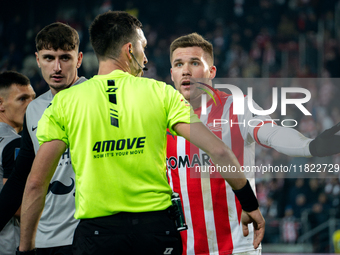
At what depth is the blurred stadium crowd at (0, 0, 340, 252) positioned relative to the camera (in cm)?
1180

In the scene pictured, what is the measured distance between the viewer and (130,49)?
2211 millimetres

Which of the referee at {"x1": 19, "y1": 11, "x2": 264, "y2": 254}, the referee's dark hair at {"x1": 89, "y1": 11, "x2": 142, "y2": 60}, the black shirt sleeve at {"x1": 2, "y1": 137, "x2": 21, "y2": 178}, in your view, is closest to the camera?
the referee at {"x1": 19, "y1": 11, "x2": 264, "y2": 254}

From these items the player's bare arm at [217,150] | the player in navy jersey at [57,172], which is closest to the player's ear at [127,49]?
the player's bare arm at [217,150]

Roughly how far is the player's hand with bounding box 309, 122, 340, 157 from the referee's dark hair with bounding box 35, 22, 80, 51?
2.09 meters

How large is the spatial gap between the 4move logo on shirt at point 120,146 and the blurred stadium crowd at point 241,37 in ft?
29.6

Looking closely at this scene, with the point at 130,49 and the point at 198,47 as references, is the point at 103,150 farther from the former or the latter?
the point at 198,47

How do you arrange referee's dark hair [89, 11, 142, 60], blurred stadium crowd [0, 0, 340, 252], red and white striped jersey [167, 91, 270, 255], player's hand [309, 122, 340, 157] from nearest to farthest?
referee's dark hair [89, 11, 142, 60]
player's hand [309, 122, 340, 157]
red and white striped jersey [167, 91, 270, 255]
blurred stadium crowd [0, 0, 340, 252]

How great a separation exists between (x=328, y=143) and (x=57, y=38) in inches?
88.5

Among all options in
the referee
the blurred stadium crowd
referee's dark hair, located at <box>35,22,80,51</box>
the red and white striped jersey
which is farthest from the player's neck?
the blurred stadium crowd

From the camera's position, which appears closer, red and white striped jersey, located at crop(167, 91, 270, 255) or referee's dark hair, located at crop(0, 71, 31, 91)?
red and white striped jersey, located at crop(167, 91, 270, 255)

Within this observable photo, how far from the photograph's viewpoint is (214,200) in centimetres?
316

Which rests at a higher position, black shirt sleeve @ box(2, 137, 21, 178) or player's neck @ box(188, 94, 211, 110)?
player's neck @ box(188, 94, 211, 110)

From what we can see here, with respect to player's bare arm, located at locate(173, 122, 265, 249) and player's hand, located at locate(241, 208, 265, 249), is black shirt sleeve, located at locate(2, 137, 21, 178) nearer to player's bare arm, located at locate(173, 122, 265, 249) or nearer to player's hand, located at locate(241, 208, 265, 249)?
player's bare arm, located at locate(173, 122, 265, 249)

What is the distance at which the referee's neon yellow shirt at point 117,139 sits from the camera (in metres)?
1.94
